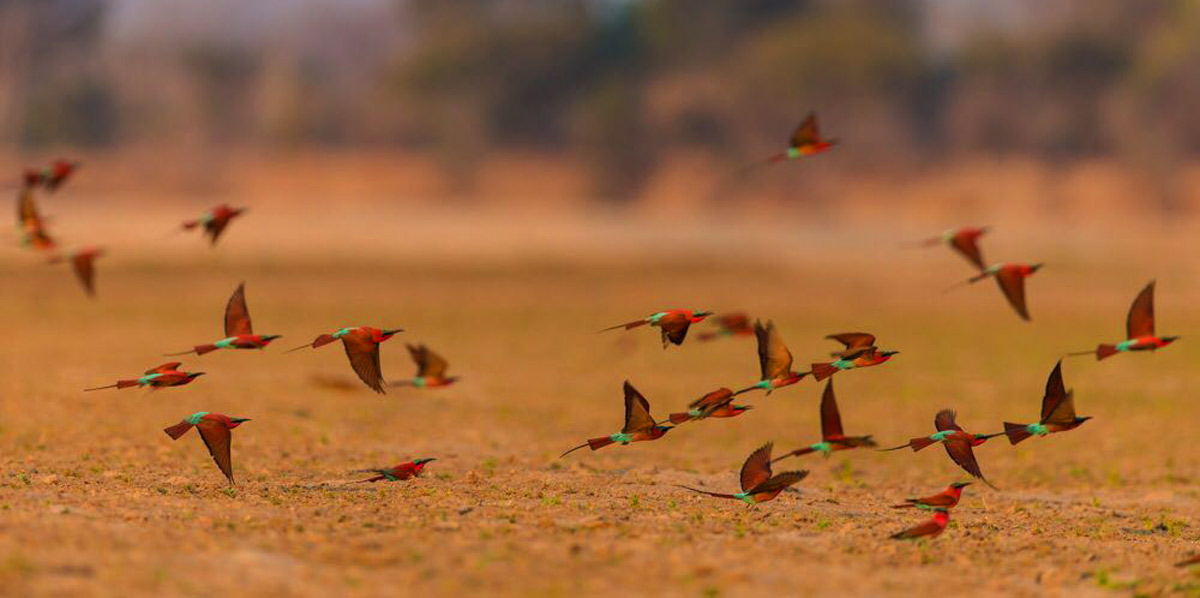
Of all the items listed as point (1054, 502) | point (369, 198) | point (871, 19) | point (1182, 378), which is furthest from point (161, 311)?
point (871, 19)

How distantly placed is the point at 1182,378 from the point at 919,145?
38666 millimetres

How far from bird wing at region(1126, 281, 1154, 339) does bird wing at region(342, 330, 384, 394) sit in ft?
12.4

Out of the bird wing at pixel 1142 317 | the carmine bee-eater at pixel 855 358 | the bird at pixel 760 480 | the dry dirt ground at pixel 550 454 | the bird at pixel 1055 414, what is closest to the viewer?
the dry dirt ground at pixel 550 454

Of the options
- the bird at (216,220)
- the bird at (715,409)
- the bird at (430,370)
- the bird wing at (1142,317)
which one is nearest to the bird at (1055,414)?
the bird wing at (1142,317)

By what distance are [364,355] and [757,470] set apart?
215cm

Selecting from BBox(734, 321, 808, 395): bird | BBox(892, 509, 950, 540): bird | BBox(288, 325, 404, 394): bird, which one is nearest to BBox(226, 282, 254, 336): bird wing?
BBox(288, 325, 404, 394): bird

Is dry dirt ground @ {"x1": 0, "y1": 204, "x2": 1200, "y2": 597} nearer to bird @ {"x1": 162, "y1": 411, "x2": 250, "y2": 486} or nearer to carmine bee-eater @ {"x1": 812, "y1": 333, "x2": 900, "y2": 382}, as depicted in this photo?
bird @ {"x1": 162, "y1": 411, "x2": 250, "y2": 486}

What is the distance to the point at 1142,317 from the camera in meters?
7.60

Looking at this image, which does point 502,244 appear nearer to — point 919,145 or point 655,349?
point 655,349

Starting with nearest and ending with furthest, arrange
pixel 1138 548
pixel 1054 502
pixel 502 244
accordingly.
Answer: pixel 1138 548 < pixel 1054 502 < pixel 502 244

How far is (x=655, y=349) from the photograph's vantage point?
779 inches

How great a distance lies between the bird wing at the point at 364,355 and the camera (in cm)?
747

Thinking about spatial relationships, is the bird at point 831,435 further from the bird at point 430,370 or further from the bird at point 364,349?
the bird at point 430,370

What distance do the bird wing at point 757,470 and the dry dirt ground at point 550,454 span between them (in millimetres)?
159
